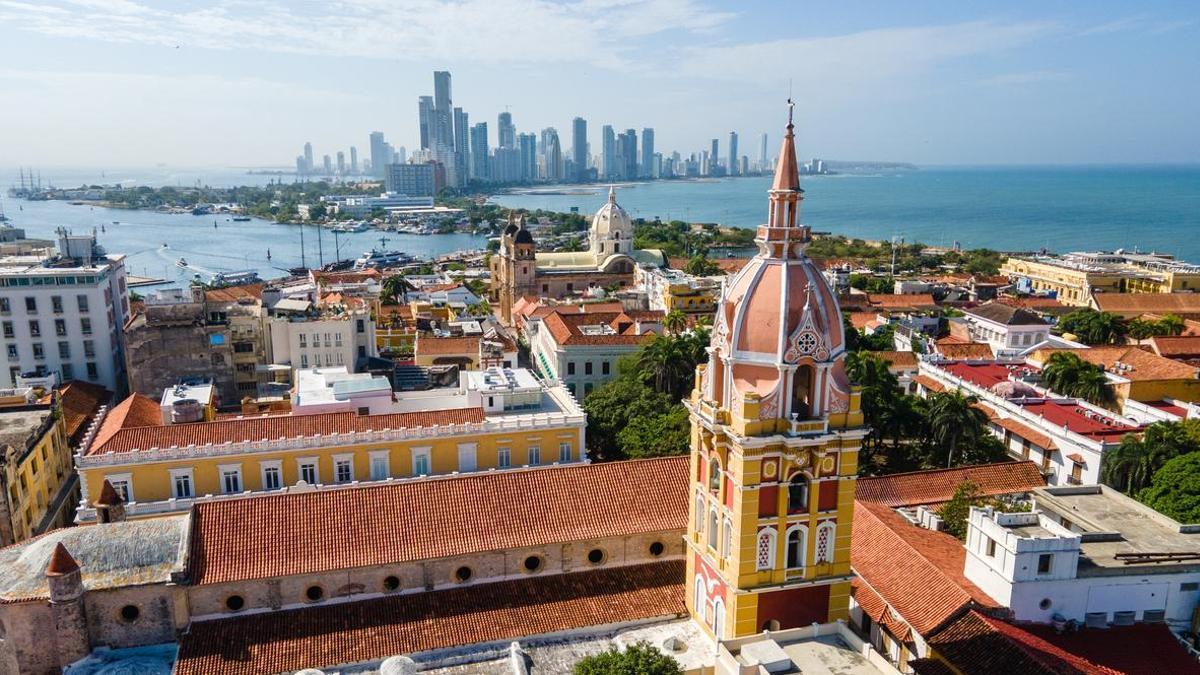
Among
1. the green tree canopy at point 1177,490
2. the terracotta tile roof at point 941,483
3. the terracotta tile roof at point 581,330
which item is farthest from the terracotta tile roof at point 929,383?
the terracotta tile roof at point 581,330

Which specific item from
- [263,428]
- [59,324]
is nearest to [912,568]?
[263,428]

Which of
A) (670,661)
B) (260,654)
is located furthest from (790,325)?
(260,654)

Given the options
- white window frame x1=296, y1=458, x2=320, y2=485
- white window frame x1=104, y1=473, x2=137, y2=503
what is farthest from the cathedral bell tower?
white window frame x1=104, y1=473, x2=137, y2=503

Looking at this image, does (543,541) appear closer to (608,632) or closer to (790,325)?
(608,632)

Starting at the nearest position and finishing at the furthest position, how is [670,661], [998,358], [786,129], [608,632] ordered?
[670,661] → [786,129] → [608,632] → [998,358]

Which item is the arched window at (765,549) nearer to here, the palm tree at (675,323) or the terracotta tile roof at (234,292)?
the palm tree at (675,323)

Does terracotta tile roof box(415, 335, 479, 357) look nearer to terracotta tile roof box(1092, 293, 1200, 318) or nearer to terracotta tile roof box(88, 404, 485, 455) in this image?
terracotta tile roof box(88, 404, 485, 455)
